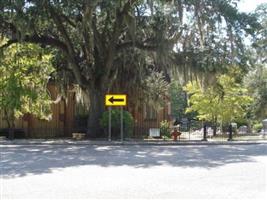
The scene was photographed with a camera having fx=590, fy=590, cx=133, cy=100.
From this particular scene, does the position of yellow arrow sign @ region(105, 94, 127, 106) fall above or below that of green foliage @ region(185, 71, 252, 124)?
below

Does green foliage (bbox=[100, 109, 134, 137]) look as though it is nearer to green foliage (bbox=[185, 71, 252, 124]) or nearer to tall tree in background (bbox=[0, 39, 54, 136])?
tall tree in background (bbox=[0, 39, 54, 136])

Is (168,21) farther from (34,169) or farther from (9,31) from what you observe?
(34,169)

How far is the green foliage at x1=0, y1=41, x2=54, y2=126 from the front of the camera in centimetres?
3203

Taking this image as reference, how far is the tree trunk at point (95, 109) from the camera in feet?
108

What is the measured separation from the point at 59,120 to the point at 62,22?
37.8 feet

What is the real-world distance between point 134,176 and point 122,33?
20779 mm

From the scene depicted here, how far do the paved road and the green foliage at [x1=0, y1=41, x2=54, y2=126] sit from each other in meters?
12.2

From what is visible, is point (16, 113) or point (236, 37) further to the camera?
point (16, 113)

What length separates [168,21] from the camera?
103 feet

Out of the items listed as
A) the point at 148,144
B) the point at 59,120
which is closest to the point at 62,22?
the point at 148,144

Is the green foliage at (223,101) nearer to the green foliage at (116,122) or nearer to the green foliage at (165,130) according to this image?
the green foliage at (165,130)

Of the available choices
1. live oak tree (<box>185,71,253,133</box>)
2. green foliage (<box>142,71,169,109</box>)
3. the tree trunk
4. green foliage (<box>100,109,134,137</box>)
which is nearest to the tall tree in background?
the tree trunk

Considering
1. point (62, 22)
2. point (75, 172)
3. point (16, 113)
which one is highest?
point (62, 22)

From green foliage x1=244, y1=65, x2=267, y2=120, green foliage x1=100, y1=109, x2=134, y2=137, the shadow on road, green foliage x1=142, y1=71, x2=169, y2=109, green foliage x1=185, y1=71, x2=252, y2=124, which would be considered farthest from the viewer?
green foliage x1=244, y1=65, x2=267, y2=120
